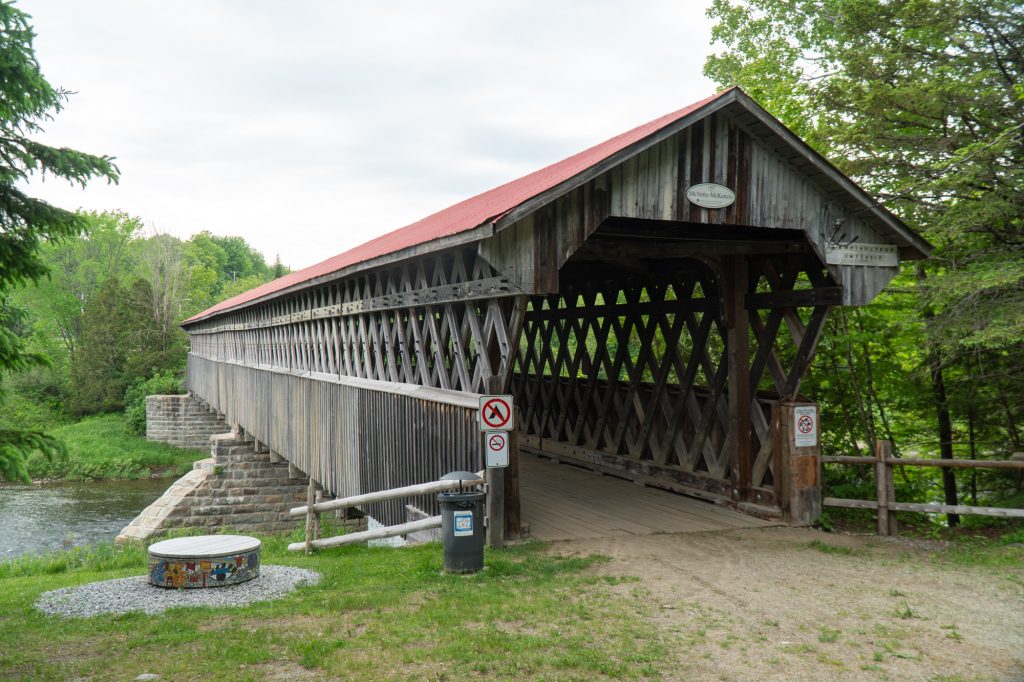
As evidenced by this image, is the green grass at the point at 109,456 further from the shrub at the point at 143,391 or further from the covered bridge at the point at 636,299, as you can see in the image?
the covered bridge at the point at 636,299

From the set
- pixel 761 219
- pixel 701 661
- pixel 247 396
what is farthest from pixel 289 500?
pixel 701 661

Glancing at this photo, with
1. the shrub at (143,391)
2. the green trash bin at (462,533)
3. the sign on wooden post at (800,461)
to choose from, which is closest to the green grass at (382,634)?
the green trash bin at (462,533)

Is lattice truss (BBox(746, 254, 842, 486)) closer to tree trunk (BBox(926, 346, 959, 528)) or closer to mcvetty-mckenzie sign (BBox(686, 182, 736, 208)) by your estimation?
mcvetty-mckenzie sign (BBox(686, 182, 736, 208))

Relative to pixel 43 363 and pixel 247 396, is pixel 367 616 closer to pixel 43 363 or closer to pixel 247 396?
pixel 43 363

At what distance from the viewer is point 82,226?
592 cm

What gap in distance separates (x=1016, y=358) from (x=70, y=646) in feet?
35.1

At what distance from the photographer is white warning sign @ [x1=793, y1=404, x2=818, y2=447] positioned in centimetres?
874

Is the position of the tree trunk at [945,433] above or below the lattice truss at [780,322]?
below

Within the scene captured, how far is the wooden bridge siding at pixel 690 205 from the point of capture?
7391 millimetres

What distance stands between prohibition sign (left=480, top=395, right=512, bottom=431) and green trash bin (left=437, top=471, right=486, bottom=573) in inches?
31.8

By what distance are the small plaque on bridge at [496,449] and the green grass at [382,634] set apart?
0.91 metres

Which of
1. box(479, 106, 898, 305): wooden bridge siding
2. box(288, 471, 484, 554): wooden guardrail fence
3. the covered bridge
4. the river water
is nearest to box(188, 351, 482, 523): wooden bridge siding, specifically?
the covered bridge

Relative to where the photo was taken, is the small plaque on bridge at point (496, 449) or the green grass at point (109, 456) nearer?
the small plaque on bridge at point (496, 449)

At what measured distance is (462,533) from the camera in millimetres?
6824
